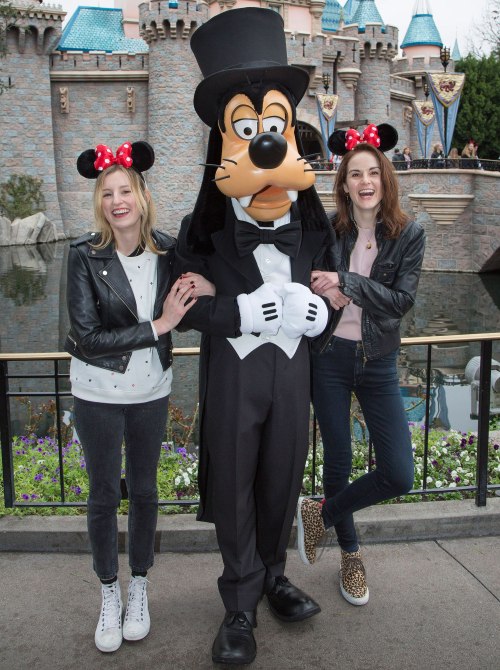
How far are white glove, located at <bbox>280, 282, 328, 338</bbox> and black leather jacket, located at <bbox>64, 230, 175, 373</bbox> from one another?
392 mm

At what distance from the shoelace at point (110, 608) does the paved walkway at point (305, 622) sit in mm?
76

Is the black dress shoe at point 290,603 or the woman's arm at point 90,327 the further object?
the black dress shoe at point 290,603

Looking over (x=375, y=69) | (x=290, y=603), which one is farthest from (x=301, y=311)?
(x=375, y=69)

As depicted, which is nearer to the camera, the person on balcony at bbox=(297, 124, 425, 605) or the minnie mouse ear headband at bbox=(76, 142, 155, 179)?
the minnie mouse ear headband at bbox=(76, 142, 155, 179)

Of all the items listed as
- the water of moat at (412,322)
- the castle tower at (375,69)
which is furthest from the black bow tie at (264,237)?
the castle tower at (375,69)

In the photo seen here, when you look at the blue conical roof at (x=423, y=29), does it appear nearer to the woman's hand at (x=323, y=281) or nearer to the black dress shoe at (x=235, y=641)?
the woman's hand at (x=323, y=281)

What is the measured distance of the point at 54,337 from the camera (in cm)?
1130

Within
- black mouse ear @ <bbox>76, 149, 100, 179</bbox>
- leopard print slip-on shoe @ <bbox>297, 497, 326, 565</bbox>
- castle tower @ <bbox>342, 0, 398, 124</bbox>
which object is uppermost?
castle tower @ <bbox>342, 0, 398, 124</bbox>

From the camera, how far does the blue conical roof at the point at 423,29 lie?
1174 inches

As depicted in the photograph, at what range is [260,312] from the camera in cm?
204

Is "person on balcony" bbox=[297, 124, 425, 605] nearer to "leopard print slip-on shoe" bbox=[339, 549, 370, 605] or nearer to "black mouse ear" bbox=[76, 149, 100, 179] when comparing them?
"leopard print slip-on shoe" bbox=[339, 549, 370, 605]

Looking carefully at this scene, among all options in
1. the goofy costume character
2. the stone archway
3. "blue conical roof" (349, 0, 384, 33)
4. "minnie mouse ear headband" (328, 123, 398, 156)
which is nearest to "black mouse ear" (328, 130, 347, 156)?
"minnie mouse ear headband" (328, 123, 398, 156)

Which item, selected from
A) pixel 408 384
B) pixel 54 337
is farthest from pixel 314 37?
pixel 408 384

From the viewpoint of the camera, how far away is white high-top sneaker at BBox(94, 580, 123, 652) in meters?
2.09
